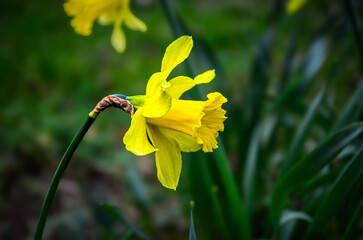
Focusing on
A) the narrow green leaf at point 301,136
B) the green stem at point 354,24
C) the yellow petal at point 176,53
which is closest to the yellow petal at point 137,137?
the yellow petal at point 176,53

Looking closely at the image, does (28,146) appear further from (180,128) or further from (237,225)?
(180,128)

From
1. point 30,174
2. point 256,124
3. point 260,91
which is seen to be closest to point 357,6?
point 260,91

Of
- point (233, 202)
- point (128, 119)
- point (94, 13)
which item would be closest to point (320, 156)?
point (233, 202)

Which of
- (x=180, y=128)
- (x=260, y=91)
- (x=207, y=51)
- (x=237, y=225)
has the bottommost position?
(x=237, y=225)

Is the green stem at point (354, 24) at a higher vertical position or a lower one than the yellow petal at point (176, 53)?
lower

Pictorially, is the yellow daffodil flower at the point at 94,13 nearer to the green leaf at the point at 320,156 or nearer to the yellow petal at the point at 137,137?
the yellow petal at the point at 137,137

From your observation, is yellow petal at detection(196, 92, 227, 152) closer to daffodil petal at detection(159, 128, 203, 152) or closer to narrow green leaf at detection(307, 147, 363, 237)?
daffodil petal at detection(159, 128, 203, 152)

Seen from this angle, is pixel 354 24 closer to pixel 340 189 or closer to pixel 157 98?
pixel 340 189
